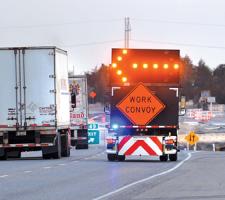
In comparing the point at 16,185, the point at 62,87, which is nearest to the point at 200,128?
the point at 62,87

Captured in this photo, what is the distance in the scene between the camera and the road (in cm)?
1559

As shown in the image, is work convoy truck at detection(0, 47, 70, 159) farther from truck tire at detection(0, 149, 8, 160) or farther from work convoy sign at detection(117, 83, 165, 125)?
work convoy sign at detection(117, 83, 165, 125)

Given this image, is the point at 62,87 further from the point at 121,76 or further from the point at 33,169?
the point at 33,169

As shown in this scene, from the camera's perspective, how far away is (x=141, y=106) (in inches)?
1113

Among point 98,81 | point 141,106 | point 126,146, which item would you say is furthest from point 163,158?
point 98,81

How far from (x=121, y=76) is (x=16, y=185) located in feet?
35.1

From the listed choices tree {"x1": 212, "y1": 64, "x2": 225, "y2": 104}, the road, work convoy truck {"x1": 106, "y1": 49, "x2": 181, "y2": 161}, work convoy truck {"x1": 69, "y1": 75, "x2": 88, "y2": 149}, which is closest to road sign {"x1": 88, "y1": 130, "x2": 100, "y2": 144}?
work convoy truck {"x1": 69, "y1": 75, "x2": 88, "y2": 149}

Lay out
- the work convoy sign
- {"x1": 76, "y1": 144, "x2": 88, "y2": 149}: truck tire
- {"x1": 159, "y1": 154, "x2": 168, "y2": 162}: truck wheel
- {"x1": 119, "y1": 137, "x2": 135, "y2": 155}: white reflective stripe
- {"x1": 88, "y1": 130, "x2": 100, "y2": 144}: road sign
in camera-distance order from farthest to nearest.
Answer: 1. {"x1": 88, "y1": 130, "x2": 100, "y2": 144}: road sign
2. {"x1": 76, "y1": 144, "x2": 88, "y2": 149}: truck tire
3. {"x1": 159, "y1": 154, "x2": 168, "y2": 162}: truck wheel
4. the work convoy sign
5. {"x1": 119, "y1": 137, "x2": 135, "y2": 155}: white reflective stripe

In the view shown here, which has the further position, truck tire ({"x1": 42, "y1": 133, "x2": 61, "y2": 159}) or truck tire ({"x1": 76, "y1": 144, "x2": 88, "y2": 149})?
truck tire ({"x1": 76, "y1": 144, "x2": 88, "y2": 149})

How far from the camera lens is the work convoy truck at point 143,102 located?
1094 inches

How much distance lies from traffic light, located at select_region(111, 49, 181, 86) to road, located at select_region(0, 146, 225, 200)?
3906 millimetres

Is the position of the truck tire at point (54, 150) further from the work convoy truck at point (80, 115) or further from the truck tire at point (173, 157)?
the work convoy truck at point (80, 115)

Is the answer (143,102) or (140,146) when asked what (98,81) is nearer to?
(143,102)

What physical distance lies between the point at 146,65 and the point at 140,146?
285cm
